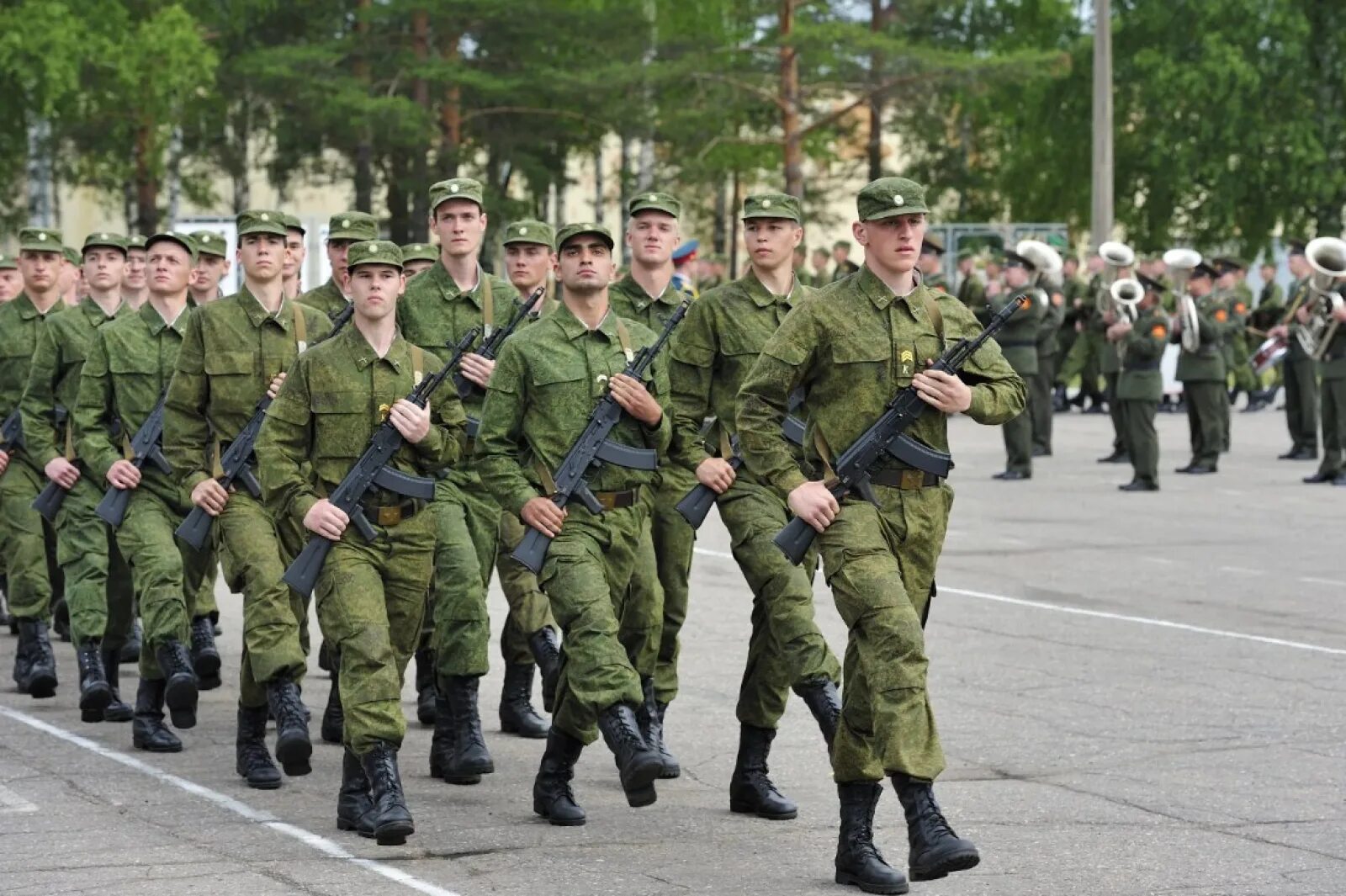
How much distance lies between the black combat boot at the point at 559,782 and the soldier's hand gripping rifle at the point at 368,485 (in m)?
0.90

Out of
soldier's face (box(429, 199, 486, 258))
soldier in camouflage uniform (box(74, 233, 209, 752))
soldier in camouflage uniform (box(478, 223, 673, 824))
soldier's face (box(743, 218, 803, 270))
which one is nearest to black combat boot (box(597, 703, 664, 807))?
soldier in camouflage uniform (box(478, 223, 673, 824))

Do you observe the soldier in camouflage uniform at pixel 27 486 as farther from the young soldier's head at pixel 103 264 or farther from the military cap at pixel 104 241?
the military cap at pixel 104 241

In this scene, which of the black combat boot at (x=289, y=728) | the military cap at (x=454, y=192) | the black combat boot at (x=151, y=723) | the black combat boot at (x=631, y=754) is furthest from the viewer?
the military cap at (x=454, y=192)

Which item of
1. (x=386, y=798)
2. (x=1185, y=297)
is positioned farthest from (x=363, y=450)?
(x=1185, y=297)

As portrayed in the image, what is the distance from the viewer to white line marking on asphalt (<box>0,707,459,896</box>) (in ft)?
25.2

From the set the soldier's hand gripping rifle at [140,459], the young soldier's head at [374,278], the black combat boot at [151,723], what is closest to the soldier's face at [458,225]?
the soldier's hand gripping rifle at [140,459]

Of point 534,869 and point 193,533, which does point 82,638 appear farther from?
point 534,869

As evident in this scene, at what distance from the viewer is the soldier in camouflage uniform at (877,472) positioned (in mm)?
7422

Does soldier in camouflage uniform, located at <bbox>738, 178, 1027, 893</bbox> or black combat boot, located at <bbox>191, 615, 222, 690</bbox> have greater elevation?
soldier in camouflage uniform, located at <bbox>738, 178, 1027, 893</bbox>

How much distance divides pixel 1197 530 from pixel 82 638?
30.7 feet

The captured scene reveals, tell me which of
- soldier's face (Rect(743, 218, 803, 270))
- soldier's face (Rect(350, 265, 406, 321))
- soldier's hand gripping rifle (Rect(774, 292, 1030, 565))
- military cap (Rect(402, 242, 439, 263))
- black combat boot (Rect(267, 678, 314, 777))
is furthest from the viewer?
military cap (Rect(402, 242, 439, 263))

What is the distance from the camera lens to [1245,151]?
53.0 meters

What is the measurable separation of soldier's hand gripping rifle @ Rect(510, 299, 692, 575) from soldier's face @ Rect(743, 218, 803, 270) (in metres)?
0.78

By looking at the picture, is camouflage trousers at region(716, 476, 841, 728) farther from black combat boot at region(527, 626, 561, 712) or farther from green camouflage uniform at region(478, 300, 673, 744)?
black combat boot at region(527, 626, 561, 712)
